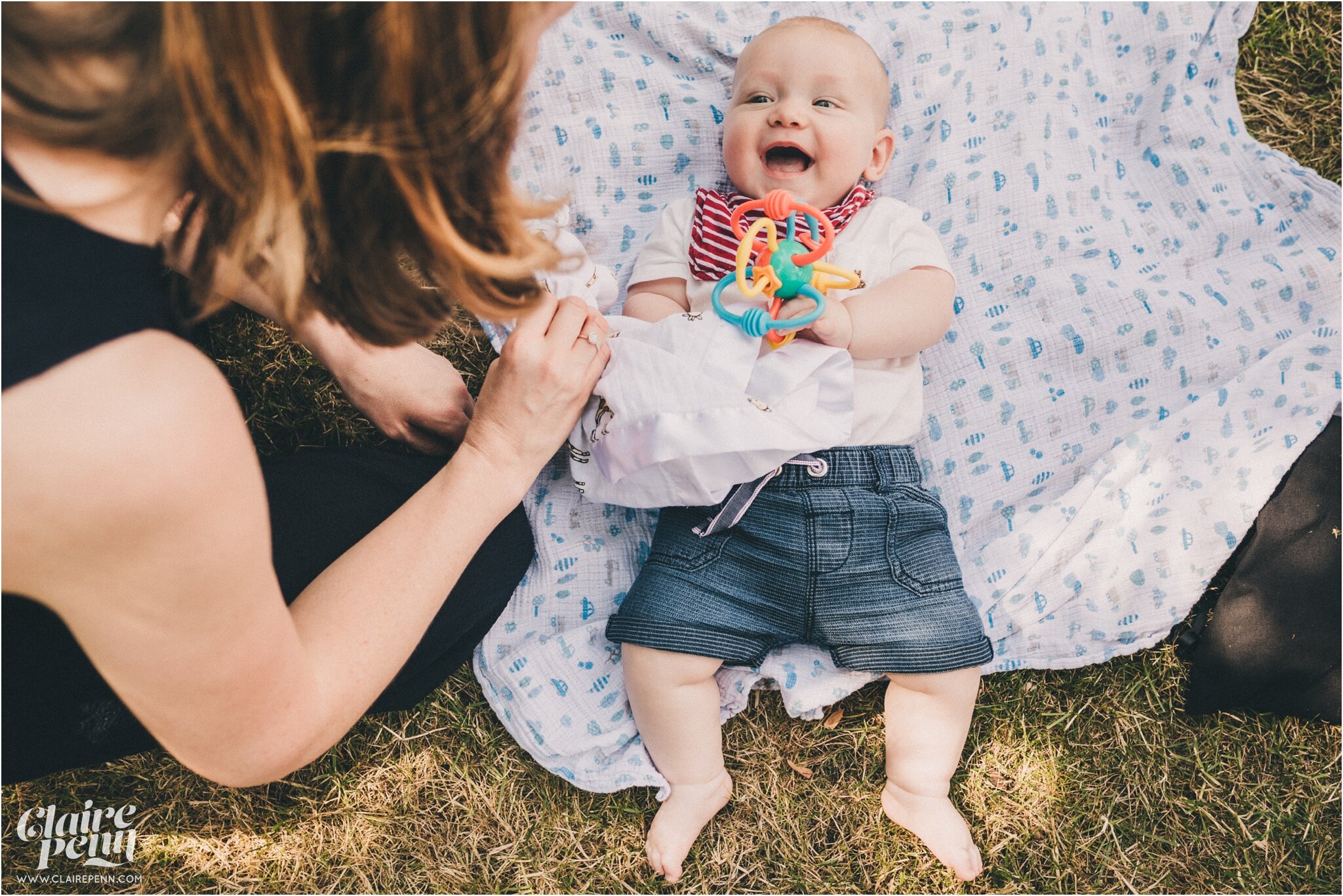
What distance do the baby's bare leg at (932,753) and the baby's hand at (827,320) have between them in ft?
2.20

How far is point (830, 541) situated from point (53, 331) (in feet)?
4.13

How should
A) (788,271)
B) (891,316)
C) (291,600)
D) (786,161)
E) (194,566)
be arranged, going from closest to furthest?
(194,566), (291,600), (788,271), (891,316), (786,161)

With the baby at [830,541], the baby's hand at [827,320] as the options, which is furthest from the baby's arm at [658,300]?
the baby's hand at [827,320]

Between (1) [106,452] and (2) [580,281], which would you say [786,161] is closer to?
(2) [580,281]

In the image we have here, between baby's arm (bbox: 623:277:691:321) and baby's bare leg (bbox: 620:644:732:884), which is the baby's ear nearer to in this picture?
baby's arm (bbox: 623:277:691:321)

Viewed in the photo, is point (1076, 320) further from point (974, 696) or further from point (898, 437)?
Answer: point (974, 696)

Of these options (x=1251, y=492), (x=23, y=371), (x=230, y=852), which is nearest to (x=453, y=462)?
(x=23, y=371)

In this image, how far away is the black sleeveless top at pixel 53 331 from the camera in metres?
0.88

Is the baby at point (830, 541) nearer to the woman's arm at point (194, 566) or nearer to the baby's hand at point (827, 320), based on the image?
the baby's hand at point (827, 320)

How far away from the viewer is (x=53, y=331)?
886 millimetres

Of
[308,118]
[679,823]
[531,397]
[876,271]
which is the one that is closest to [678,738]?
[679,823]

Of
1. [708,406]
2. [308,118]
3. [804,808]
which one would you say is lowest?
[804,808]

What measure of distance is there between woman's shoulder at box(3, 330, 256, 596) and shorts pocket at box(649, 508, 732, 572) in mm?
952

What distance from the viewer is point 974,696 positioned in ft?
5.72
